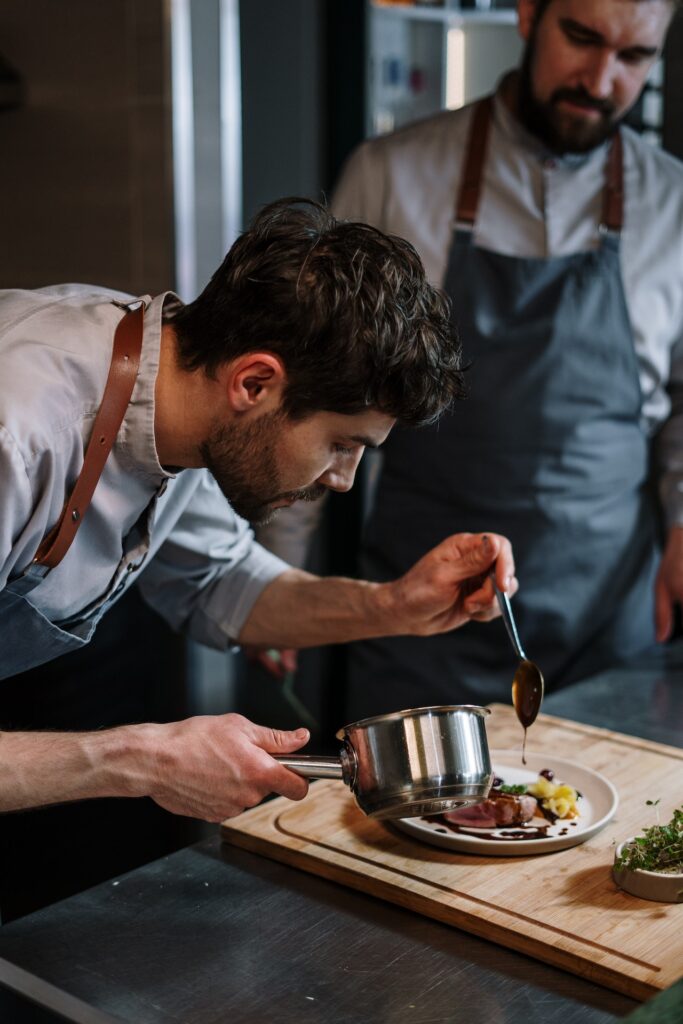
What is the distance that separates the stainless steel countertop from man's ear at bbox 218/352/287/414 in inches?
20.9

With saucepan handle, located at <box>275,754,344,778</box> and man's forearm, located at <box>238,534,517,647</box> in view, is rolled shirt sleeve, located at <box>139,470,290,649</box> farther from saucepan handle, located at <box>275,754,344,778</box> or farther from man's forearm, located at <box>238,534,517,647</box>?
saucepan handle, located at <box>275,754,344,778</box>

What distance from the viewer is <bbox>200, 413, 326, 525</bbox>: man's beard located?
4.83ft

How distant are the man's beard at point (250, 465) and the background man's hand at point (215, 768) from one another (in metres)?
0.32

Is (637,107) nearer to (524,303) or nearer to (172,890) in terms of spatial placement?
(524,303)

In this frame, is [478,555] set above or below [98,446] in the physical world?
below

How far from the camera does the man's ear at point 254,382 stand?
142 centimetres

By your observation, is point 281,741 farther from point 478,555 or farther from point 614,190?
point 614,190

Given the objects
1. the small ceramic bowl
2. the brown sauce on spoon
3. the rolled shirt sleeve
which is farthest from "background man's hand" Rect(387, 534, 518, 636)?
the small ceramic bowl

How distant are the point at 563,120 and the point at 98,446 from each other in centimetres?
136

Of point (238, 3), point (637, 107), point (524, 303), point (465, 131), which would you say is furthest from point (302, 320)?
point (238, 3)

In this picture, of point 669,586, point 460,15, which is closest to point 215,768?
point 669,586

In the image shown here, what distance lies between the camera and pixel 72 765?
1.28 m

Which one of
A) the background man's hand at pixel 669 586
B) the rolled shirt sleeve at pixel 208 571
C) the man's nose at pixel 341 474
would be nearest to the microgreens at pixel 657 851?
the man's nose at pixel 341 474

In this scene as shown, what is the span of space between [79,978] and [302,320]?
723 mm
